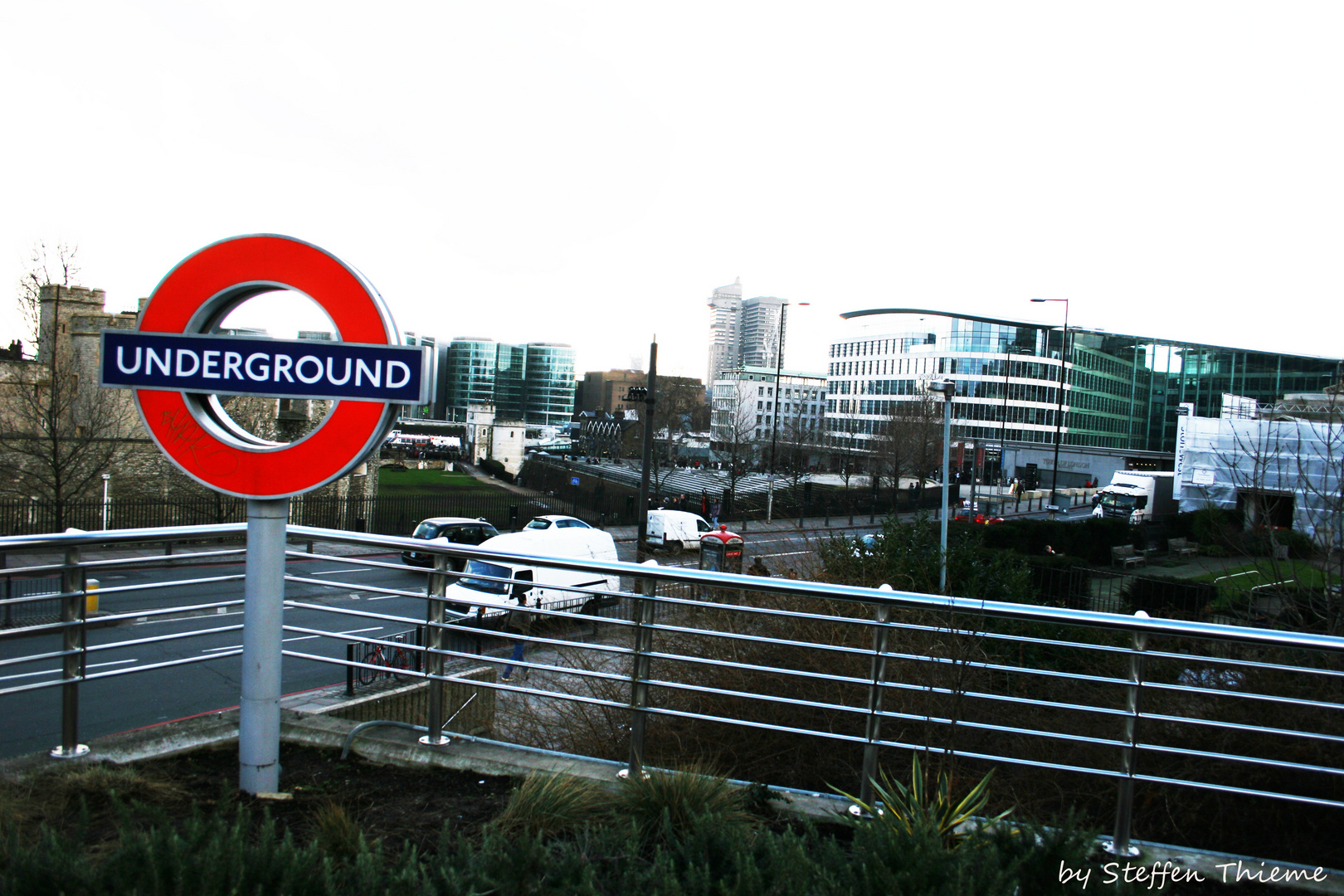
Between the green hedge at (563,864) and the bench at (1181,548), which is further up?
the green hedge at (563,864)

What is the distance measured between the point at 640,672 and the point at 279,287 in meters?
2.37

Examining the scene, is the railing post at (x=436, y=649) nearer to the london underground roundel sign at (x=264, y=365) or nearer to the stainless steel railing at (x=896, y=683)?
the stainless steel railing at (x=896, y=683)

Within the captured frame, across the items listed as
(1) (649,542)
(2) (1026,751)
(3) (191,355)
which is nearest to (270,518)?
(3) (191,355)

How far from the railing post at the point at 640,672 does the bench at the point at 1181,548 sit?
100 ft

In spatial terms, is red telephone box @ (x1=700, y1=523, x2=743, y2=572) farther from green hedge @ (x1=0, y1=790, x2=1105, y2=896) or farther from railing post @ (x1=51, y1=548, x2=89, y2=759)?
green hedge @ (x1=0, y1=790, x2=1105, y2=896)

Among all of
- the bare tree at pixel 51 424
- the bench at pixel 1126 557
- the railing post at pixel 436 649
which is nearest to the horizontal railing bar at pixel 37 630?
the railing post at pixel 436 649

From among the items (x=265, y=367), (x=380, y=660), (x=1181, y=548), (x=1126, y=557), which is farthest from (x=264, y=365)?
(x=1181, y=548)

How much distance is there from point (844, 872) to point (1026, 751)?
2.62 m

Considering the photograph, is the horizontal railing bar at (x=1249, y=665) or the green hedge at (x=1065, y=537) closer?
the horizontal railing bar at (x=1249, y=665)

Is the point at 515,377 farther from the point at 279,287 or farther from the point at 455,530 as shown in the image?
the point at 279,287

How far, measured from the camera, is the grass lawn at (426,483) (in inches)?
1857

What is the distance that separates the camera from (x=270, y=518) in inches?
145

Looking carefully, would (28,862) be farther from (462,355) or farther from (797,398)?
(462,355)

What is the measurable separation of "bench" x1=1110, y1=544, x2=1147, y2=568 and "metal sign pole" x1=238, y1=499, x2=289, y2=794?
86.7ft
